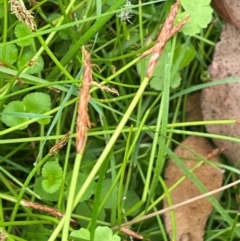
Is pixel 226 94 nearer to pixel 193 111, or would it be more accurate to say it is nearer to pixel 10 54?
pixel 193 111

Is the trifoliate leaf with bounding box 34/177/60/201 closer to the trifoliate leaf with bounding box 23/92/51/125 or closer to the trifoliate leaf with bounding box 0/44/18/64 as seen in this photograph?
the trifoliate leaf with bounding box 23/92/51/125

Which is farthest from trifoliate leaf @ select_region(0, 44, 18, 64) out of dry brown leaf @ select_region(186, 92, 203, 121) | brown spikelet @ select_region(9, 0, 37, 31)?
dry brown leaf @ select_region(186, 92, 203, 121)

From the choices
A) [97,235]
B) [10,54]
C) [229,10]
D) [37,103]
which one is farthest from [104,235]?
[229,10]

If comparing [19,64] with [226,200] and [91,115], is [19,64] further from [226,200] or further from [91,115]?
[226,200]

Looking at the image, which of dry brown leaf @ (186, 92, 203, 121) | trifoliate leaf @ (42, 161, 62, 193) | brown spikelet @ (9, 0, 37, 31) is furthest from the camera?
dry brown leaf @ (186, 92, 203, 121)

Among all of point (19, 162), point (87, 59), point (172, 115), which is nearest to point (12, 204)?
point (19, 162)

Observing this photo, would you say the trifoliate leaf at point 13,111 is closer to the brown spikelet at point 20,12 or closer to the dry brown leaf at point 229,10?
the brown spikelet at point 20,12

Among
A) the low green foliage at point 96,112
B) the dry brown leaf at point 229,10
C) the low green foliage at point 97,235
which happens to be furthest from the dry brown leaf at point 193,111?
the low green foliage at point 97,235
